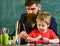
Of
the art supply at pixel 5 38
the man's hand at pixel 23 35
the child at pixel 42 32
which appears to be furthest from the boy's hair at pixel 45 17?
the art supply at pixel 5 38

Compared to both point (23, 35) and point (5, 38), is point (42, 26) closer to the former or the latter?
point (23, 35)

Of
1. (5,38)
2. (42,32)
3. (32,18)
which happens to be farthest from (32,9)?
(5,38)

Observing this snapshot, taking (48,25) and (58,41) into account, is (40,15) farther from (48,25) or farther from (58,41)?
(58,41)

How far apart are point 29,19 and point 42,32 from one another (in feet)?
0.53

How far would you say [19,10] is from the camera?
1854 millimetres

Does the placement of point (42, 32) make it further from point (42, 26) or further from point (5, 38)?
point (5, 38)

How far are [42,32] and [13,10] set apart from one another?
1.05 ft

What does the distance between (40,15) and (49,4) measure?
0.41 feet

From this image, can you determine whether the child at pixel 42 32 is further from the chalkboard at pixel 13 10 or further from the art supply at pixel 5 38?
the art supply at pixel 5 38

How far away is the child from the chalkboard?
67mm

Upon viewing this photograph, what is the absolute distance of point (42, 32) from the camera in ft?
6.01

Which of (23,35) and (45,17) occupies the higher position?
(45,17)

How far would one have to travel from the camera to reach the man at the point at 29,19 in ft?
6.00

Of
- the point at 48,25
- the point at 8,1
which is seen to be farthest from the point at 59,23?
the point at 8,1
